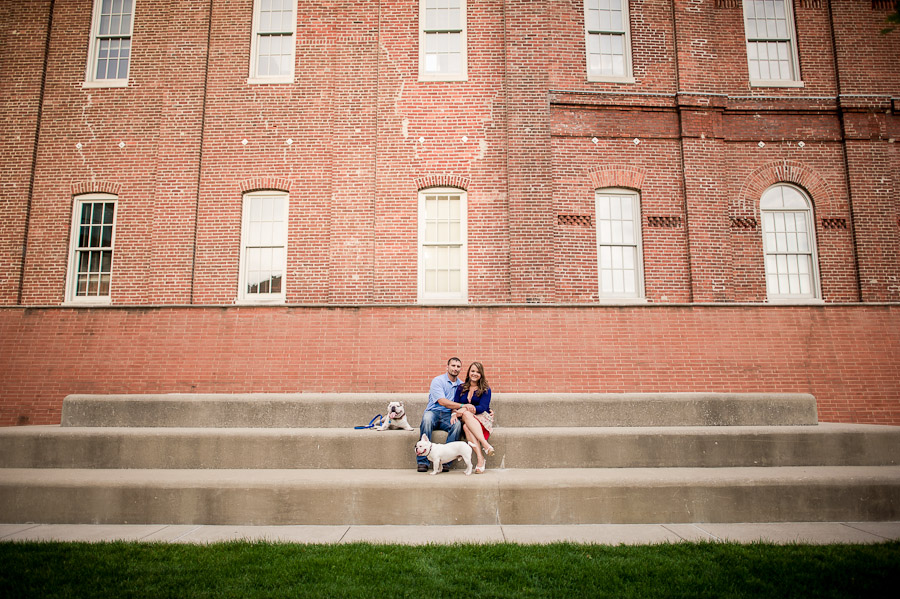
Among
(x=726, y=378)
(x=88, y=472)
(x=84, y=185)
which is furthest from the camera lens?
(x=84, y=185)

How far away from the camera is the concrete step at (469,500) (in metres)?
5.74

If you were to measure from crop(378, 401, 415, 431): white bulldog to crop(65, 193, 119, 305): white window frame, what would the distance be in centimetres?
797

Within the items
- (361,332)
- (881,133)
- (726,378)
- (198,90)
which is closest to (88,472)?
(361,332)

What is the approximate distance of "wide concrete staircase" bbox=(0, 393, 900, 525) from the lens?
18.9 ft

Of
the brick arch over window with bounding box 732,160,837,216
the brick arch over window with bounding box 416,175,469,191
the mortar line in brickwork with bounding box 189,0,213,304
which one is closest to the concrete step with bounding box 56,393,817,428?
the mortar line in brickwork with bounding box 189,0,213,304

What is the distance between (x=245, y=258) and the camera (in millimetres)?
11328

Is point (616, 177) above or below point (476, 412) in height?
above

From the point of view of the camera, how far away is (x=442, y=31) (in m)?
11.9

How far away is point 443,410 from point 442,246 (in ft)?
16.2

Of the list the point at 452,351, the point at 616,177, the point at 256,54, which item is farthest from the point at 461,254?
the point at 256,54

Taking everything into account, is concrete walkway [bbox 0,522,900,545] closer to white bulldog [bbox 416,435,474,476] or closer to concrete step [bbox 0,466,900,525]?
concrete step [bbox 0,466,900,525]

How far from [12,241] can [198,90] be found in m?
5.35

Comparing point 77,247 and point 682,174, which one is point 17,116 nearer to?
point 77,247

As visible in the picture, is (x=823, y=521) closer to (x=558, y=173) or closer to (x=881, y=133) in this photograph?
(x=558, y=173)
